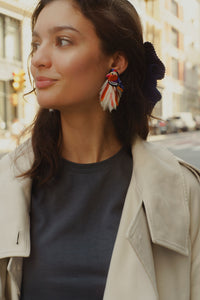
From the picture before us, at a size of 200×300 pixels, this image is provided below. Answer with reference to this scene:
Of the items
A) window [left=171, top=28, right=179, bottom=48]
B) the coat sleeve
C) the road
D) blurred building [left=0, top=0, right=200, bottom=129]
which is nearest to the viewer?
the coat sleeve

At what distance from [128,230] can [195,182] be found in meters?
0.37

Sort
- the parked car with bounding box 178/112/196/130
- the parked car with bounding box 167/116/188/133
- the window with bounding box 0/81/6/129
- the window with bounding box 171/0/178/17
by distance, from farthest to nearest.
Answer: the window with bounding box 171/0/178/17 < the parked car with bounding box 178/112/196/130 < the parked car with bounding box 167/116/188/133 < the window with bounding box 0/81/6/129

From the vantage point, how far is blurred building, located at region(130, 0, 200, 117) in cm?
→ 3912

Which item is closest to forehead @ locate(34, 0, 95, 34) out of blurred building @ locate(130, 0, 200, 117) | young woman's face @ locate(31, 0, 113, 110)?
young woman's face @ locate(31, 0, 113, 110)

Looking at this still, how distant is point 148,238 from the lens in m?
1.53

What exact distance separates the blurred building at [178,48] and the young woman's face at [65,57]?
3512 cm

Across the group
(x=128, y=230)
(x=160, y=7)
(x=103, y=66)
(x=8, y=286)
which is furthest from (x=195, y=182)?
(x=160, y=7)

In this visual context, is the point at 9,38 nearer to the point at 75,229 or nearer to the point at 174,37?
the point at 75,229

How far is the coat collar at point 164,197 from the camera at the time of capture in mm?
1533

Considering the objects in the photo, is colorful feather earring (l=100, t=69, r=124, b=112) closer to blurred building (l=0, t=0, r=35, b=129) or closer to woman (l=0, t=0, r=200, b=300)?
woman (l=0, t=0, r=200, b=300)

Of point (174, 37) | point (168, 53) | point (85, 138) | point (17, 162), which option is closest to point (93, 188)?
point (85, 138)

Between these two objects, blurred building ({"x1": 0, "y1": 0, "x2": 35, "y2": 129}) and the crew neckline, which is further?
blurred building ({"x1": 0, "y1": 0, "x2": 35, "y2": 129})

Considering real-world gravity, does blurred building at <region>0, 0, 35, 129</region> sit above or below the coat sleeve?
above

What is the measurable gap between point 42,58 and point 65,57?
0.10m
